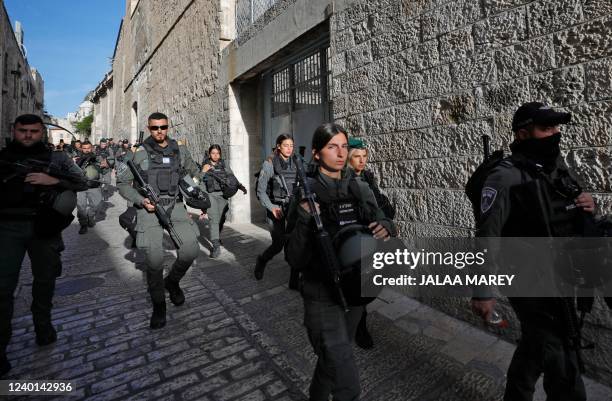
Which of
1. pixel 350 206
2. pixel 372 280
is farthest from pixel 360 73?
pixel 372 280

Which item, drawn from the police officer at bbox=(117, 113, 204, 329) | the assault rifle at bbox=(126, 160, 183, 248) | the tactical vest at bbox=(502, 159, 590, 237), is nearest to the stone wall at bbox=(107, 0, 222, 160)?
the police officer at bbox=(117, 113, 204, 329)

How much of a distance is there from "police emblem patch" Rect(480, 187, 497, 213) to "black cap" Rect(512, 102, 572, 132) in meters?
0.37

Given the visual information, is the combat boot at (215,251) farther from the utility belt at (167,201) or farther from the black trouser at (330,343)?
the black trouser at (330,343)

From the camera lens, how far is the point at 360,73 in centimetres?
400

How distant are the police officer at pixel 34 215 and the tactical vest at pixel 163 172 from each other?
55 cm

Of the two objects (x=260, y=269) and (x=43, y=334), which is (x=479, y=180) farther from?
(x=43, y=334)

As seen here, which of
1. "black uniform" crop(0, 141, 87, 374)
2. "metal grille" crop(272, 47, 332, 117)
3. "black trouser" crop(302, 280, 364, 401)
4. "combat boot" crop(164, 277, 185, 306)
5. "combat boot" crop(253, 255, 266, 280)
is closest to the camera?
"black trouser" crop(302, 280, 364, 401)

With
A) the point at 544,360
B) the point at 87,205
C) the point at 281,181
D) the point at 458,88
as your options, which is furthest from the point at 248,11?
the point at 544,360

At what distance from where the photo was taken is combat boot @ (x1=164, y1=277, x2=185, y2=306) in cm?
346

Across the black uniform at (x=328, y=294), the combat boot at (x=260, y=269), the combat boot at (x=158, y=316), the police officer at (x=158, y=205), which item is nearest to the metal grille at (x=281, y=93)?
the combat boot at (x=260, y=269)

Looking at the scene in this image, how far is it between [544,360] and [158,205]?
295 centimetres

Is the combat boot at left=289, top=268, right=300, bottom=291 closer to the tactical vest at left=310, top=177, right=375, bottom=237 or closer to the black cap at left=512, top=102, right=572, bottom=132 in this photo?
the tactical vest at left=310, top=177, right=375, bottom=237

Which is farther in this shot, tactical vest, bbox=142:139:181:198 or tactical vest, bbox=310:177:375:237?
tactical vest, bbox=142:139:181:198

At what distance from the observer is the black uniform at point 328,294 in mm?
1589
